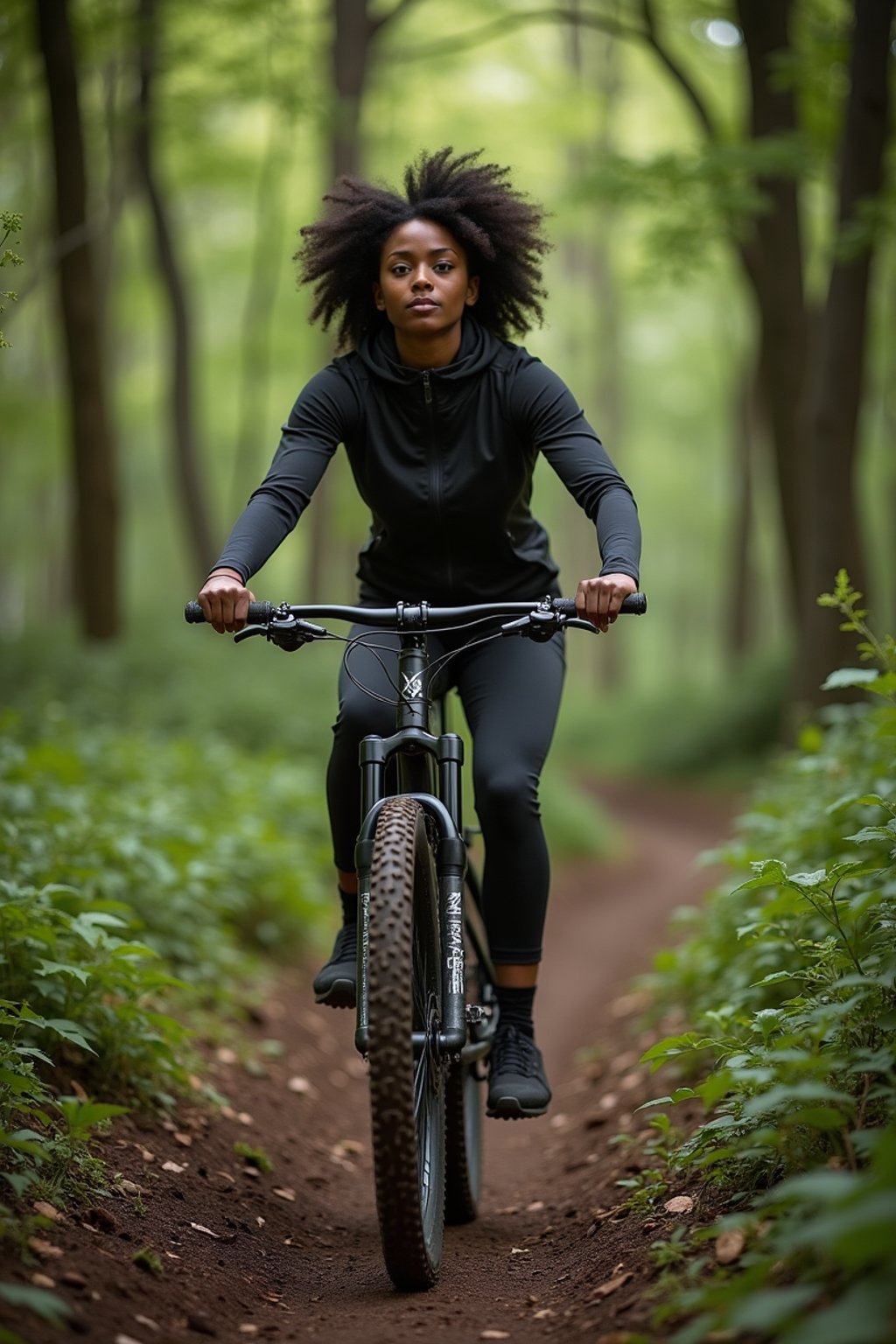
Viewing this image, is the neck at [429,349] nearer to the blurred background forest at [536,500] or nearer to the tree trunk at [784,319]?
the blurred background forest at [536,500]

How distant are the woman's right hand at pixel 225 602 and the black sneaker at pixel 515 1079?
160 cm

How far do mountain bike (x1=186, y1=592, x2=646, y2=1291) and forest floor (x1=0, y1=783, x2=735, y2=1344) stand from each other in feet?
0.82

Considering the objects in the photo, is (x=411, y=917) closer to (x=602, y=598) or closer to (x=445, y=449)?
(x=602, y=598)

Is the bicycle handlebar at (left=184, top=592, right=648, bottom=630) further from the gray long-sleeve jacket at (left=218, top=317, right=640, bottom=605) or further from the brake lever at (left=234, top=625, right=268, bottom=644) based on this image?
the gray long-sleeve jacket at (left=218, top=317, right=640, bottom=605)

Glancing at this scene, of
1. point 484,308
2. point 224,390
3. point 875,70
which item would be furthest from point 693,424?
point 484,308

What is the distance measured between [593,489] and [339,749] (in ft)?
3.53

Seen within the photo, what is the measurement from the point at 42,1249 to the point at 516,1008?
5.38ft

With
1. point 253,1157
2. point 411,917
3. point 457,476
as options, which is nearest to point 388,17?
point 457,476

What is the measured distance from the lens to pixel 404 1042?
9.65 ft

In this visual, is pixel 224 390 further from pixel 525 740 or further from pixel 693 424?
pixel 525 740

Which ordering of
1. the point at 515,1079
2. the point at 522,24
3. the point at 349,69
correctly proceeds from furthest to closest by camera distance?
1. the point at 349,69
2. the point at 522,24
3. the point at 515,1079

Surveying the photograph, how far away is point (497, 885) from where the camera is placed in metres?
3.92

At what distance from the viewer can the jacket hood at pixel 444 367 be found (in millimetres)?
3898

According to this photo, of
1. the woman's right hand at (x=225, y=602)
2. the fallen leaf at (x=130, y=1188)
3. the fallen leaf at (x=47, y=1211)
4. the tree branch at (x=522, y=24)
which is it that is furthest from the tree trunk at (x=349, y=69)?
the fallen leaf at (x=47, y=1211)
